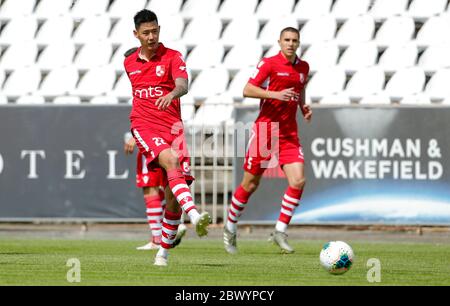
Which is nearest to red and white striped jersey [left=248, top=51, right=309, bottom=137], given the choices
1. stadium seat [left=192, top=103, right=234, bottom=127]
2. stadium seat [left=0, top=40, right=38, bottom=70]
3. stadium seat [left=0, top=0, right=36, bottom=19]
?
stadium seat [left=192, top=103, right=234, bottom=127]

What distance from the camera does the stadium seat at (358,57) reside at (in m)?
→ 22.8

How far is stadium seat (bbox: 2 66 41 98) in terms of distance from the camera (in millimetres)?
23031

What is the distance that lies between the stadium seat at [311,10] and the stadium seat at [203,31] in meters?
1.56

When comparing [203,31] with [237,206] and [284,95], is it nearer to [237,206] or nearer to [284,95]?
[237,206]

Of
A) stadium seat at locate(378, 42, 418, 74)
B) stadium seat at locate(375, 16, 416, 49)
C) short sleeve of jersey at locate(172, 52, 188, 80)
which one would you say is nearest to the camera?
short sleeve of jersey at locate(172, 52, 188, 80)

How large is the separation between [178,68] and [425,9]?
44.4 feet

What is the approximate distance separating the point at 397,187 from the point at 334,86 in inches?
186

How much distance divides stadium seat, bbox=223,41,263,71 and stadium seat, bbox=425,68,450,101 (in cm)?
335

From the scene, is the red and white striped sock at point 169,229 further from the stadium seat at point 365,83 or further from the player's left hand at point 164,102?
the stadium seat at point 365,83

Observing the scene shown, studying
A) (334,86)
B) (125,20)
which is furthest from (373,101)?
(125,20)

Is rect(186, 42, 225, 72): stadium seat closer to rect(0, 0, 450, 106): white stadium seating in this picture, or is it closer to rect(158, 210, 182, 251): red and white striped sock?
rect(0, 0, 450, 106): white stadium seating

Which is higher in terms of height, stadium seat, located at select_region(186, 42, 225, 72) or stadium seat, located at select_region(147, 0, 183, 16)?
stadium seat, located at select_region(147, 0, 183, 16)

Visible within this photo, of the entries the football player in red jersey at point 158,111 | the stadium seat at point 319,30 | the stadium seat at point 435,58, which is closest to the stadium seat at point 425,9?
the stadium seat at point 435,58

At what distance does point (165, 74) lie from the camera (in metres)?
10.7
